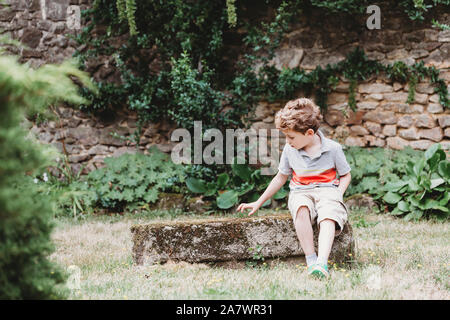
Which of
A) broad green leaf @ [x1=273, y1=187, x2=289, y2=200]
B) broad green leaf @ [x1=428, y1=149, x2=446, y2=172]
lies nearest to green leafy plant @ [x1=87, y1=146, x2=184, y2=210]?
broad green leaf @ [x1=273, y1=187, x2=289, y2=200]

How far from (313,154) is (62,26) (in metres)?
5.19

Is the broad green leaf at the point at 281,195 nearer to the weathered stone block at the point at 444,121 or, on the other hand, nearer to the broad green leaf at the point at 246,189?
the broad green leaf at the point at 246,189

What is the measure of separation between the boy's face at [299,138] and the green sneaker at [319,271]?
2.82ft

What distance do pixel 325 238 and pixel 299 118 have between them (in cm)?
82

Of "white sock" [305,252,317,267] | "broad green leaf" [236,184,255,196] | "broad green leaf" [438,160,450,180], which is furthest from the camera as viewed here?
"broad green leaf" [236,184,255,196]

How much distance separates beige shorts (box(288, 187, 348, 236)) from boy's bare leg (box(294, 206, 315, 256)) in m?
0.03

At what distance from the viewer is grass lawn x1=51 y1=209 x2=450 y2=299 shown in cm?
227

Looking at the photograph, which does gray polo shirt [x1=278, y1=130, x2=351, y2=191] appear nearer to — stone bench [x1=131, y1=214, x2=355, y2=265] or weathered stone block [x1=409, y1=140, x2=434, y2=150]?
stone bench [x1=131, y1=214, x2=355, y2=265]

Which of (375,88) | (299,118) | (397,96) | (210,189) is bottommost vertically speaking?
(210,189)

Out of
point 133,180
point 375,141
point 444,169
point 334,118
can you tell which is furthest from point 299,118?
point 375,141

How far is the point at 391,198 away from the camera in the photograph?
5.00m

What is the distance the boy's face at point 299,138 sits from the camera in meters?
3.01

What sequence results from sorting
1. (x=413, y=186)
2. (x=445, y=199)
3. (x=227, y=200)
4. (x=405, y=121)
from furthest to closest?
(x=405, y=121), (x=227, y=200), (x=413, y=186), (x=445, y=199)

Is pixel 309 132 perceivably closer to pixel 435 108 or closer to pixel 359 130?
pixel 359 130
